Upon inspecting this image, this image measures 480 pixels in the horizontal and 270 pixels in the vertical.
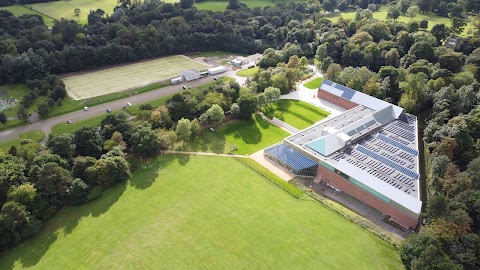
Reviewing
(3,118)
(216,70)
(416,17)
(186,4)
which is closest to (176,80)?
(216,70)

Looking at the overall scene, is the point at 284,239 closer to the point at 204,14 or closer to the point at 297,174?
the point at 297,174

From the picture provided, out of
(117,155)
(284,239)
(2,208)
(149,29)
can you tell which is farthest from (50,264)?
(149,29)

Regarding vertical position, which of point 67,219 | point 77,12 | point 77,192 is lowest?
point 67,219

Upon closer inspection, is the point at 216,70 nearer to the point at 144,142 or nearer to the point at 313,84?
the point at 313,84

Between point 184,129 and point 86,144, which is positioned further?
point 184,129

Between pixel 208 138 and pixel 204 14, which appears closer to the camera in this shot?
pixel 208 138

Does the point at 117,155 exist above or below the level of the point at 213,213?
above

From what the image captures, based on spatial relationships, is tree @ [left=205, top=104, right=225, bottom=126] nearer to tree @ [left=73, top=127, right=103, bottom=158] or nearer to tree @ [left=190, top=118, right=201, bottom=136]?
tree @ [left=190, top=118, right=201, bottom=136]

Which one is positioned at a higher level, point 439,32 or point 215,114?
point 439,32
